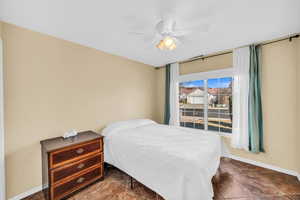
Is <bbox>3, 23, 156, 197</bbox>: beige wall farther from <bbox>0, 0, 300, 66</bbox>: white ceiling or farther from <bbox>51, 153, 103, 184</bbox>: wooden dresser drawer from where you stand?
<bbox>51, 153, 103, 184</bbox>: wooden dresser drawer

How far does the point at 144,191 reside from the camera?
1.82m

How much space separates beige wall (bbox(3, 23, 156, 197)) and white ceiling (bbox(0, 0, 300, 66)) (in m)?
0.27

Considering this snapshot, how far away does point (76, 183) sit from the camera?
174cm

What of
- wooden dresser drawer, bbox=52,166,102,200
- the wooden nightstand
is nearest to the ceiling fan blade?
the wooden nightstand

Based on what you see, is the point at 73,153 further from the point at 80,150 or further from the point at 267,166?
the point at 267,166

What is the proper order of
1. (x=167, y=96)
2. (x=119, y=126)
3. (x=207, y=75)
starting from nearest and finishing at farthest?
(x=119, y=126) → (x=207, y=75) → (x=167, y=96)

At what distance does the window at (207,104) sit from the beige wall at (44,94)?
6.54 feet

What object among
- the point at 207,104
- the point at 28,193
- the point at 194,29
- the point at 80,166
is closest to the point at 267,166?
the point at 207,104

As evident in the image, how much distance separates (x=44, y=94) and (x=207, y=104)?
3.42 metres

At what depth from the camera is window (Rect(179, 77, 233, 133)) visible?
2.91m

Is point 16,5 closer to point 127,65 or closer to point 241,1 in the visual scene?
point 127,65

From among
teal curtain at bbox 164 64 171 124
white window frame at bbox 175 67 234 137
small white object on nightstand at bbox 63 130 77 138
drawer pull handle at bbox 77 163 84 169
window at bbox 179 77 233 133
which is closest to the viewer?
drawer pull handle at bbox 77 163 84 169

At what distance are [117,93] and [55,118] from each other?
1318 millimetres

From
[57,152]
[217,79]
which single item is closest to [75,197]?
[57,152]
